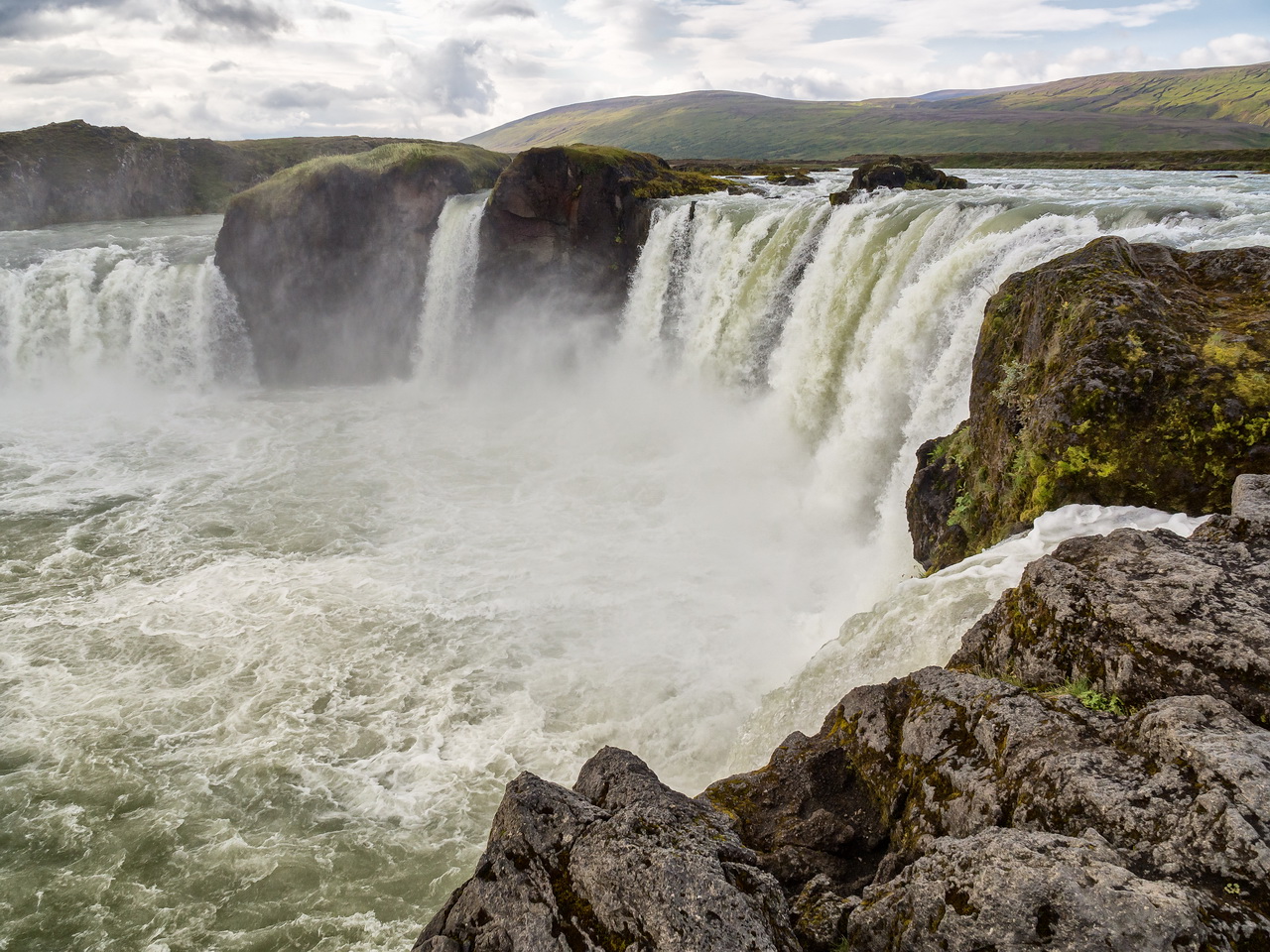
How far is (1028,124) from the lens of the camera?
12625 centimetres

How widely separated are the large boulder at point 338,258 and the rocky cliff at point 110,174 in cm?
3135

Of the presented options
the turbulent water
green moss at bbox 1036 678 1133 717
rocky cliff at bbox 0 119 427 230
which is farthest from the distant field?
green moss at bbox 1036 678 1133 717

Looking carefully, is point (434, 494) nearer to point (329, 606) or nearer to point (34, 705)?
point (329, 606)

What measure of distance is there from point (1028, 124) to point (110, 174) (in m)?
138

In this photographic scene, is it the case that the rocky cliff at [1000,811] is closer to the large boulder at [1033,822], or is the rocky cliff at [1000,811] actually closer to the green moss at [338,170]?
the large boulder at [1033,822]

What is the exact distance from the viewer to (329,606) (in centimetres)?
1553

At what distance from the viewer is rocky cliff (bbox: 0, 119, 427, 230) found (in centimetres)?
5194

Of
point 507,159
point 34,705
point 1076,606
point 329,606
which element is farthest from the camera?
point 507,159

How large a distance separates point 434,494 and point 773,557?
10.6 m

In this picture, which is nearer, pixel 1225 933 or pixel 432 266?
pixel 1225 933

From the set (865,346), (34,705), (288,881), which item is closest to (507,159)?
(865,346)

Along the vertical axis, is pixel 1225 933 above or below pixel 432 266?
below

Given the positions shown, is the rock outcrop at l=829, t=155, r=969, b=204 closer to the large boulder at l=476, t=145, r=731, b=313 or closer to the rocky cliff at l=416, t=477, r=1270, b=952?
the large boulder at l=476, t=145, r=731, b=313

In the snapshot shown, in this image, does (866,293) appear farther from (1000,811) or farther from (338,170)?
(338,170)
